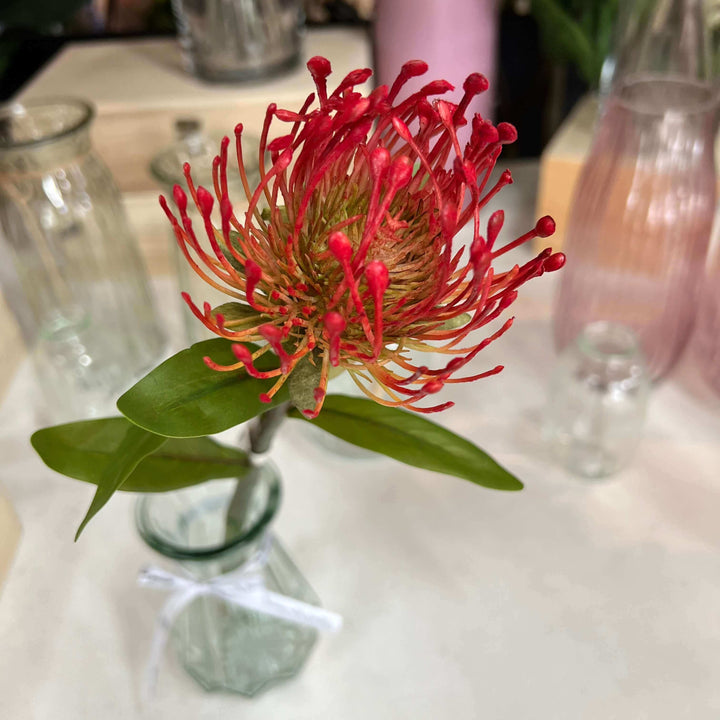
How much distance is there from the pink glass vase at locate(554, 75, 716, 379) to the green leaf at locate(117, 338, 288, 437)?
11.1 inches

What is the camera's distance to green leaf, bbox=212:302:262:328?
0.19m

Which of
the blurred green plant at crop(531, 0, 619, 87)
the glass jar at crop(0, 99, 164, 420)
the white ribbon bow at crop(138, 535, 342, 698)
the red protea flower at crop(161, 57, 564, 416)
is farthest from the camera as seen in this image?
the blurred green plant at crop(531, 0, 619, 87)

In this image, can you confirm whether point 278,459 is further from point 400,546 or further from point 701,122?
point 701,122

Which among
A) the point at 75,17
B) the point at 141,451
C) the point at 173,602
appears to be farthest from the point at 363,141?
the point at 75,17

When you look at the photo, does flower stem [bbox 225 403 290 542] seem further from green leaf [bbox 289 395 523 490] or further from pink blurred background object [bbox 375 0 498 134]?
pink blurred background object [bbox 375 0 498 134]

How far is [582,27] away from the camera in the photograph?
540mm

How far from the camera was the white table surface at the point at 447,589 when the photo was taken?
311mm

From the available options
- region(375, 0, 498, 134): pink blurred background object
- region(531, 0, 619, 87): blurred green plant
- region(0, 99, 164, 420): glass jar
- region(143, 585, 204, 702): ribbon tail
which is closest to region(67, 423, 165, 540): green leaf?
region(143, 585, 204, 702): ribbon tail

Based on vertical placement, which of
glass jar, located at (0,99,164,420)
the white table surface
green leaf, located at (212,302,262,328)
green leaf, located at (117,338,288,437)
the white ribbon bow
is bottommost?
the white table surface

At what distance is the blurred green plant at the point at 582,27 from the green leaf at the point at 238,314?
453 millimetres

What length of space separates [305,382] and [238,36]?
0.44 meters

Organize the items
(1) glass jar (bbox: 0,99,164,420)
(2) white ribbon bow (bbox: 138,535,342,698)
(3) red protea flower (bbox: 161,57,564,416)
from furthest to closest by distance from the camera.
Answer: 1. (1) glass jar (bbox: 0,99,164,420)
2. (2) white ribbon bow (bbox: 138,535,342,698)
3. (3) red protea flower (bbox: 161,57,564,416)

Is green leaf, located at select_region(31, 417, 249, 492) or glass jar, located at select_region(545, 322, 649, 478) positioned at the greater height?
green leaf, located at select_region(31, 417, 249, 492)

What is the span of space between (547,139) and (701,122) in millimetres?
372
